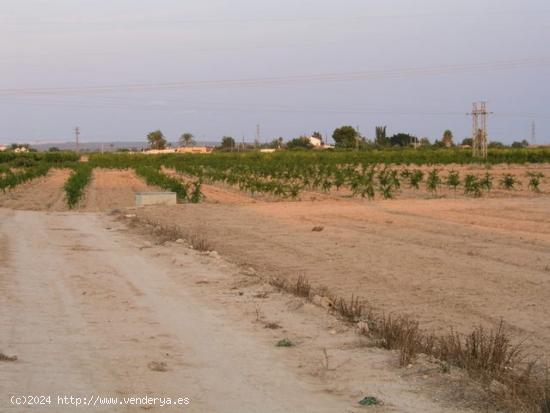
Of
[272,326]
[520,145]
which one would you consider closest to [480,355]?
[272,326]

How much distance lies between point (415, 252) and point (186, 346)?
875 centimetres

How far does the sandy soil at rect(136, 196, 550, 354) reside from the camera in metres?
10.4

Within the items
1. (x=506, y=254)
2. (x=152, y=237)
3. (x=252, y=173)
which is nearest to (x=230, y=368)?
(x=506, y=254)

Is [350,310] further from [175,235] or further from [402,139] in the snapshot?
[402,139]

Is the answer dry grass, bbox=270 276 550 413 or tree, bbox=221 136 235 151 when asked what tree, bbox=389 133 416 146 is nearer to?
tree, bbox=221 136 235 151

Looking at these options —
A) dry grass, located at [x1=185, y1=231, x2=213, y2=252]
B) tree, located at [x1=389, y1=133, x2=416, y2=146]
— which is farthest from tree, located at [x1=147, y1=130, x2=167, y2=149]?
dry grass, located at [x1=185, y1=231, x2=213, y2=252]

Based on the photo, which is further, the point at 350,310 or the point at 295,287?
the point at 295,287

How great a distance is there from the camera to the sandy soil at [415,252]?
34.1ft

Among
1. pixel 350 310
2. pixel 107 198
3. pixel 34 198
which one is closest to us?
pixel 350 310

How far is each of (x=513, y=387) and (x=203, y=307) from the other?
4860 mm

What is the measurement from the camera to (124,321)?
934 cm

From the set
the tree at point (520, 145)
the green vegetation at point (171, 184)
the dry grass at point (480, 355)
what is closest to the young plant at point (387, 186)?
the green vegetation at point (171, 184)

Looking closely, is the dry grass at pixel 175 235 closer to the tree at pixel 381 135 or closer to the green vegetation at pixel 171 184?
the green vegetation at pixel 171 184

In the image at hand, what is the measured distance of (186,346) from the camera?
318 inches
